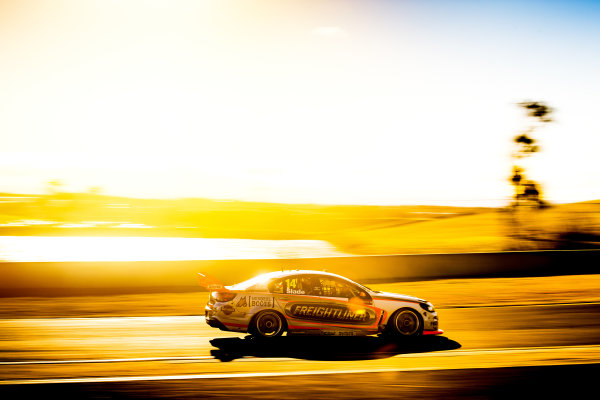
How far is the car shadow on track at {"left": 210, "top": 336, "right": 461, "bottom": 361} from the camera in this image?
830cm

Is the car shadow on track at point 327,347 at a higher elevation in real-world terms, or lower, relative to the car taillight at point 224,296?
lower

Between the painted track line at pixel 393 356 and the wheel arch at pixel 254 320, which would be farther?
the wheel arch at pixel 254 320

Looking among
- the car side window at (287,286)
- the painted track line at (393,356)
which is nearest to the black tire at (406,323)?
the painted track line at (393,356)

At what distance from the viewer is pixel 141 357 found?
810 cm

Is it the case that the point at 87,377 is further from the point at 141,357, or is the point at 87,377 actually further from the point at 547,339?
the point at 547,339

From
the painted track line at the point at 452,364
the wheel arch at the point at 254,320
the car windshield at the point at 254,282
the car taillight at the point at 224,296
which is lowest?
the painted track line at the point at 452,364

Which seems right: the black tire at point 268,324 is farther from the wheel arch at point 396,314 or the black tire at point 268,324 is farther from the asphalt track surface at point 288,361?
the wheel arch at point 396,314

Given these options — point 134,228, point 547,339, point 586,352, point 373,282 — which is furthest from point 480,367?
point 134,228

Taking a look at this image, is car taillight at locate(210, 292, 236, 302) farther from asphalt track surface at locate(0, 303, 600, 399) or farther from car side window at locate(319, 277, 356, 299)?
car side window at locate(319, 277, 356, 299)

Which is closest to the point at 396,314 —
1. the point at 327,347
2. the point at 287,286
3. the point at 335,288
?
the point at 335,288

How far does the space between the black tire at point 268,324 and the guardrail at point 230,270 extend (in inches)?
318

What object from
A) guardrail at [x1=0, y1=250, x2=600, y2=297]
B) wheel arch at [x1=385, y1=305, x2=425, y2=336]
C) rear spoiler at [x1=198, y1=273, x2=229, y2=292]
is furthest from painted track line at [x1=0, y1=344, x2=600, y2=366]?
guardrail at [x1=0, y1=250, x2=600, y2=297]

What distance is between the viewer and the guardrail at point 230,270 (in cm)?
1675

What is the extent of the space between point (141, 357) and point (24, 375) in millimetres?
1564
